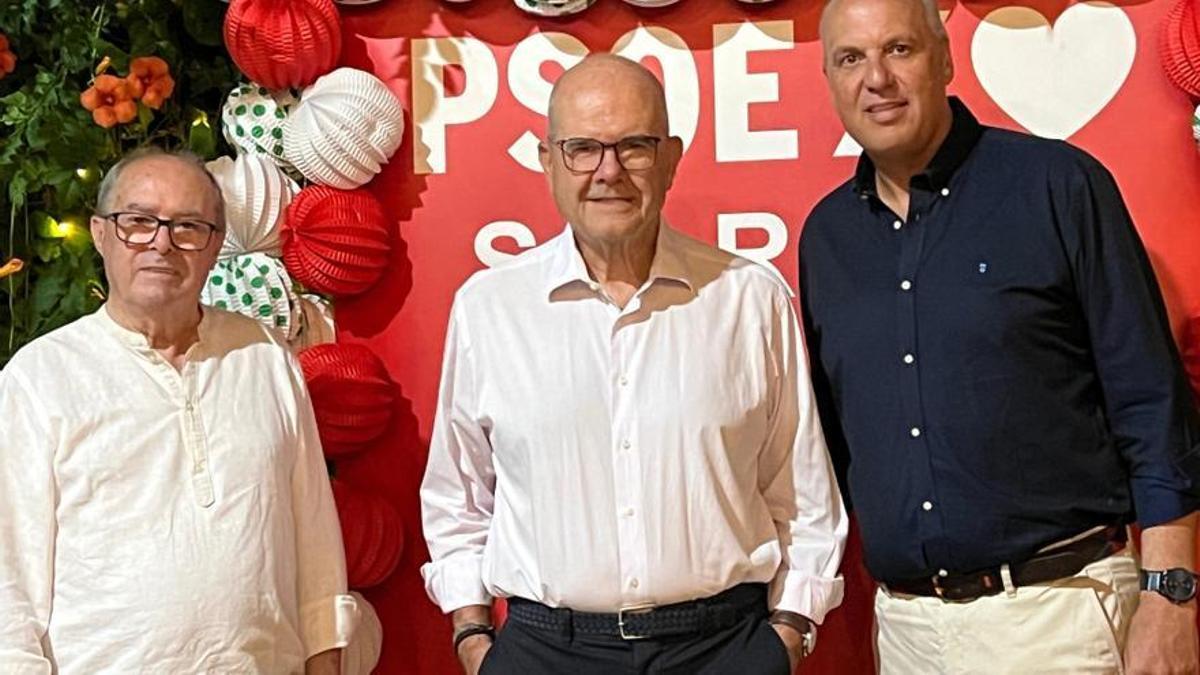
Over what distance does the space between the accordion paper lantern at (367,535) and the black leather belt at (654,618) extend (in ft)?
2.11

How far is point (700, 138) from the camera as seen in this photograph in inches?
112

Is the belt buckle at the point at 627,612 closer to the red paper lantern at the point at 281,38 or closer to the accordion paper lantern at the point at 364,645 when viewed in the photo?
the accordion paper lantern at the point at 364,645

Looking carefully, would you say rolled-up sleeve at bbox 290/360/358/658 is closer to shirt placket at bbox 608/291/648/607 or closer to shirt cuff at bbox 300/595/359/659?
shirt cuff at bbox 300/595/359/659

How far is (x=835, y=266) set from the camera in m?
2.36

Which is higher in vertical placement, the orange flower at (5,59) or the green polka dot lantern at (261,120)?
the orange flower at (5,59)

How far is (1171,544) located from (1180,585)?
0.21 feet

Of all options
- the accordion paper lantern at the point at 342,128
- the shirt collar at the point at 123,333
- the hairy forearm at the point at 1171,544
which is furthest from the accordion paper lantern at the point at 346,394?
the hairy forearm at the point at 1171,544

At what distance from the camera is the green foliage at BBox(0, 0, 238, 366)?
2816 mm

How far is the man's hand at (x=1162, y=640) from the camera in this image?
6.64ft

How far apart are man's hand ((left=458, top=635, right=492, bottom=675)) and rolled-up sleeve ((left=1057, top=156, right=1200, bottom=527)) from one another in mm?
1112

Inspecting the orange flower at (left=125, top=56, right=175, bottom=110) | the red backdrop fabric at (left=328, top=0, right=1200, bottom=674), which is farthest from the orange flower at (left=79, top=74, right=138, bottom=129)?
the red backdrop fabric at (left=328, top=0, right=1200, bottom=674)

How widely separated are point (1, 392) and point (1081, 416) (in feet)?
5.85

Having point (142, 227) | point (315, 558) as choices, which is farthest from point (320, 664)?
point (142, 227)

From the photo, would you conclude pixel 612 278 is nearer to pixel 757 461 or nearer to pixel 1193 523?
pixel 757 461
